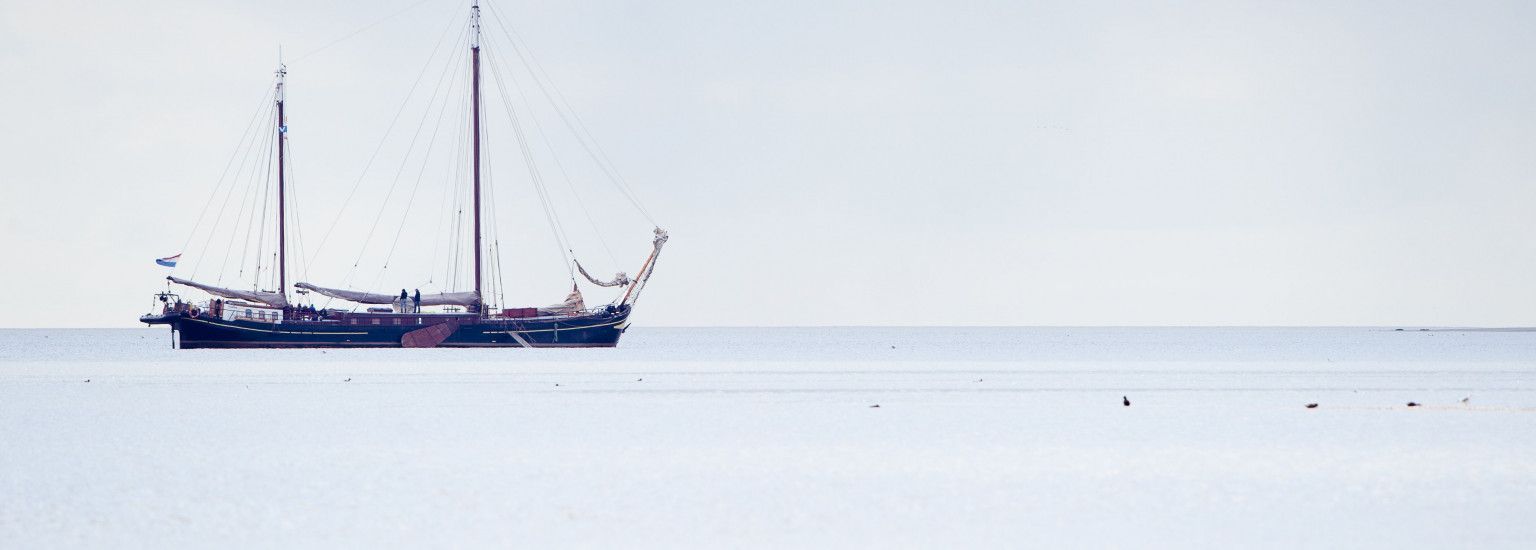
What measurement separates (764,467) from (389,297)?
7981 cm

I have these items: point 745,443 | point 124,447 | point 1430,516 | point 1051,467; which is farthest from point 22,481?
point 1430,516

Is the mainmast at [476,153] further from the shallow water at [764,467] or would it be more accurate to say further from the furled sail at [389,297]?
→ the shallow water at [764,467]

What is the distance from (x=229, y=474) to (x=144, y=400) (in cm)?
2587

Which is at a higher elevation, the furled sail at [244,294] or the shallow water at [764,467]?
the furled sail at [244,294]

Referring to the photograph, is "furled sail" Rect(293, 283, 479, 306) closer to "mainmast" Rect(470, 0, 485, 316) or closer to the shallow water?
"mainmast" Rect(470, 0, 485, 316)

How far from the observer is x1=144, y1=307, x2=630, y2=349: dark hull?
105 meters

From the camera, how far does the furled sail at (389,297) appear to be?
103688 millimetres

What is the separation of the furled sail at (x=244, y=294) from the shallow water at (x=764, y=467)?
46356 mm

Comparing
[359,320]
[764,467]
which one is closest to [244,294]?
[359,320]

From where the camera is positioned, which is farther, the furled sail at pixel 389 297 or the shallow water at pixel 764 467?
the furled sail at pixel 389 297

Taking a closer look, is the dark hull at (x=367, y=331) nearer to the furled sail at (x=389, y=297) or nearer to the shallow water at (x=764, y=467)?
the furled sail at (x=389, y=297)

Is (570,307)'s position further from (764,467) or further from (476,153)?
(764,467)

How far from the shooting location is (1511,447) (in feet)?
110

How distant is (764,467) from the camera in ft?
99.5
